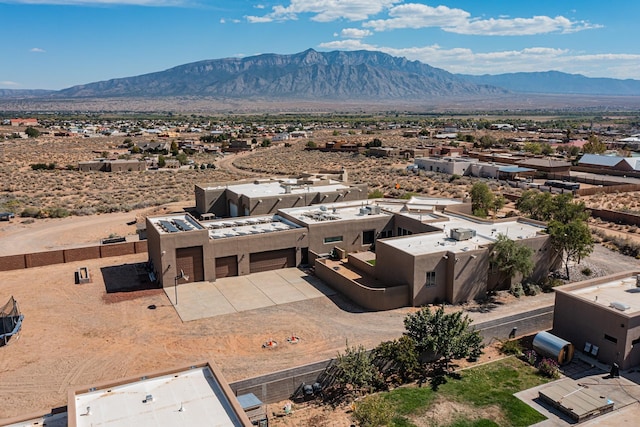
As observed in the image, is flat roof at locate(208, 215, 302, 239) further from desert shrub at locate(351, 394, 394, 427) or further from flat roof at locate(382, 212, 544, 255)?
desert shrub at locate(351, 394, 394, 427)

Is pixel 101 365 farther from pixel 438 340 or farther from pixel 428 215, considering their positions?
pixel 428 215

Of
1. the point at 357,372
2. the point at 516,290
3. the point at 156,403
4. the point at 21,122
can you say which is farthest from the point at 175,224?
the point at 21,122

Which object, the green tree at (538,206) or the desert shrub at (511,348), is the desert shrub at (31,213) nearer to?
the desert shrub at (511,348)

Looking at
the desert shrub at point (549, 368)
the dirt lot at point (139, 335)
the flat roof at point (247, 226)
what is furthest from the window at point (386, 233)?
the desert shrub at point (549, 368)

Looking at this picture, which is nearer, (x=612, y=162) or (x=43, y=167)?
(x=612, y=162)

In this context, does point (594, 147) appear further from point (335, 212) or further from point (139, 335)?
point (139, 335)

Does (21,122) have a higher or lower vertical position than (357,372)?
higher
